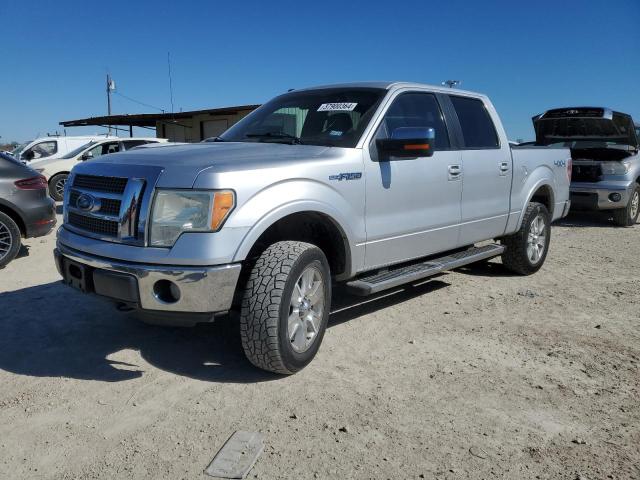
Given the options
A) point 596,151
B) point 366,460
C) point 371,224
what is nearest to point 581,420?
point 366,460

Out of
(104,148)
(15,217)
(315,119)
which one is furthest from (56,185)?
(315,119)

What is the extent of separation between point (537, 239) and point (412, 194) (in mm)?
2698

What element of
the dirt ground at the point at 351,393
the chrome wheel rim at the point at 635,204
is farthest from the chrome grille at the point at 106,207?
the chrome wheel rim at the point at 635,204

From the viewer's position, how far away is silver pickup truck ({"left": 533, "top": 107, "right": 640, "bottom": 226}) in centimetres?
985

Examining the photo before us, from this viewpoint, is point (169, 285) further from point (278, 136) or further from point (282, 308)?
point (278, 136)

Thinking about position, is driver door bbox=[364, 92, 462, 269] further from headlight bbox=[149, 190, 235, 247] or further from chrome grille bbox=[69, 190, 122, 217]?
chrome grille bbox=[69, 190, 122, 217]

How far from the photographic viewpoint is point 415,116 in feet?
15.1

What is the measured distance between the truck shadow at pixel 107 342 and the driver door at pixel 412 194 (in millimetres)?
807

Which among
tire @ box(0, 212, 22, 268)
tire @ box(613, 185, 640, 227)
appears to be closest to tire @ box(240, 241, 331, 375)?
tire @ box(0, 212, 22, 268)

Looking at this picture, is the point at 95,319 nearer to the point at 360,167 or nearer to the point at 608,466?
the point at 360,167

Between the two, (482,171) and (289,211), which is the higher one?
(482,171)

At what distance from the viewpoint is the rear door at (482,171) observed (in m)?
5.02

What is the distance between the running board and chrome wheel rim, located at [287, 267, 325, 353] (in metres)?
0.33

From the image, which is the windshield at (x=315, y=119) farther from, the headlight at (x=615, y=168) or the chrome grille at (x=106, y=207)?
the headlight at (x=615, y=168)
